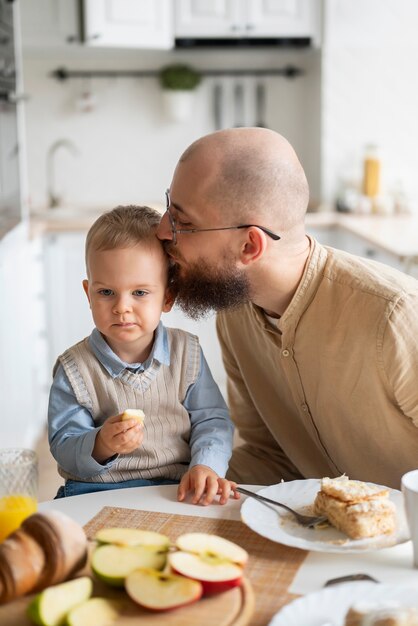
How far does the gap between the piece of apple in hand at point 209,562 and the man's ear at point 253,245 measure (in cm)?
70

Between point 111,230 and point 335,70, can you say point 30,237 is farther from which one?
point 111,230

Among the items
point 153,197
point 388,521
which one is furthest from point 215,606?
point 153,197

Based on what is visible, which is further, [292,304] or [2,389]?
[2,389]

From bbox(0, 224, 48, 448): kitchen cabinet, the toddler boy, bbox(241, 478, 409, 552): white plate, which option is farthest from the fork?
bbox(0, 224, 48, 448): kitchen cabinet

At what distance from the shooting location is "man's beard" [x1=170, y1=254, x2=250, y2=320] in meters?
1.65

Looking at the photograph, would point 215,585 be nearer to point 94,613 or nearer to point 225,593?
point 225,593

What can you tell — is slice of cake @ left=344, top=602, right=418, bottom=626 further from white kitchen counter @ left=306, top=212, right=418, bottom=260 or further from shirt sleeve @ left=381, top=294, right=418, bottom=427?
white kitchen counter @ left=306, top=212, right=418, bottom=260

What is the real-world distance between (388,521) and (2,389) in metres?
2.11

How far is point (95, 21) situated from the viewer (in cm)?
416

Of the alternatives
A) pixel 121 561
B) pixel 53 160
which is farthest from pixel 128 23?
pixel 121 561

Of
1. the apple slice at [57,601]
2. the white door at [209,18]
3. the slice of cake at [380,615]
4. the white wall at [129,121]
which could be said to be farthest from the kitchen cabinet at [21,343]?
the slice of cake at [380,615]

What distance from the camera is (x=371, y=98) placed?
4.57 meters

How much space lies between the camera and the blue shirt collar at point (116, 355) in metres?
1.58

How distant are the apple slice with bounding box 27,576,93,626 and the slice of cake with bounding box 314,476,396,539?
1.28ft
